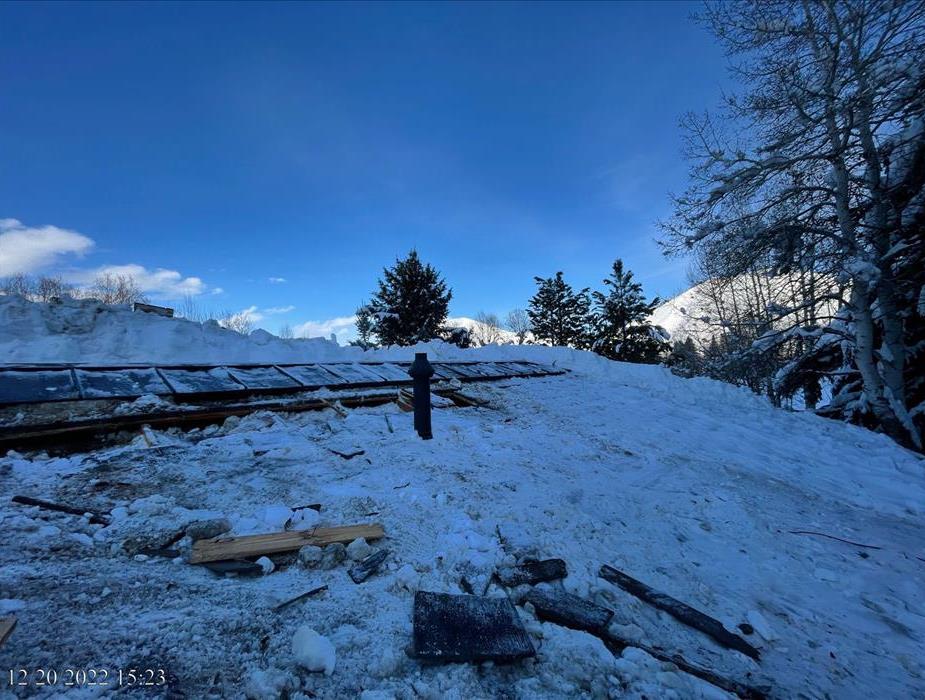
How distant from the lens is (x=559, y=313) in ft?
112

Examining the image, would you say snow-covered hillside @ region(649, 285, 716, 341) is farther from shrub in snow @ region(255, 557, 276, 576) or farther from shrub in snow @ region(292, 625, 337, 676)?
shrub in snow @ region(292, 625, 337, 676)

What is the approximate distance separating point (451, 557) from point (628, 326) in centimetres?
2689

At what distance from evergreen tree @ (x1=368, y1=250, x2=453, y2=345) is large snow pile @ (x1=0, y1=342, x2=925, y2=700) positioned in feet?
70.2

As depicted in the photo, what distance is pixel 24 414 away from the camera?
397 centimetres

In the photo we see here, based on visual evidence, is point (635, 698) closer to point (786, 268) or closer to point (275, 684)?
point (275, 684)

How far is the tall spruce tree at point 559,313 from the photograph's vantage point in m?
34.0

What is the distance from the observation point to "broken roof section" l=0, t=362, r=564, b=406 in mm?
4449

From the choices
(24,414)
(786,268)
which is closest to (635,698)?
(24,414)

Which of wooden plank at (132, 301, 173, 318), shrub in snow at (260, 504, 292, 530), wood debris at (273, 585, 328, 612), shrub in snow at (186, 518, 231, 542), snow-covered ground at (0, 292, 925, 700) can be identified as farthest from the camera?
wooden plank at (132, 301, 173, 318)

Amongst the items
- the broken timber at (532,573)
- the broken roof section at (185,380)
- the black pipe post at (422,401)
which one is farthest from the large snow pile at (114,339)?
the broken timber at (532,573)

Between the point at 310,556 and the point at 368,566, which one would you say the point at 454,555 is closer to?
the point at 368,566

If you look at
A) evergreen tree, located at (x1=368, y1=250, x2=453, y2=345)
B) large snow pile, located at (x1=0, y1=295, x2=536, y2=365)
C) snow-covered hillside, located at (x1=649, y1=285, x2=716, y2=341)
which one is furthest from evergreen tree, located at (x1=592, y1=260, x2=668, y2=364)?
large snow pile, located at (x1=0, y1=295, x2=536, y2=365)

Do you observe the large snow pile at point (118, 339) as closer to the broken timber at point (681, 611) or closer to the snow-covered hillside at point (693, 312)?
the broken timber at point (681, 611)

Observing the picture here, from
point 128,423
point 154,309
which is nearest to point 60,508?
point 128,423
